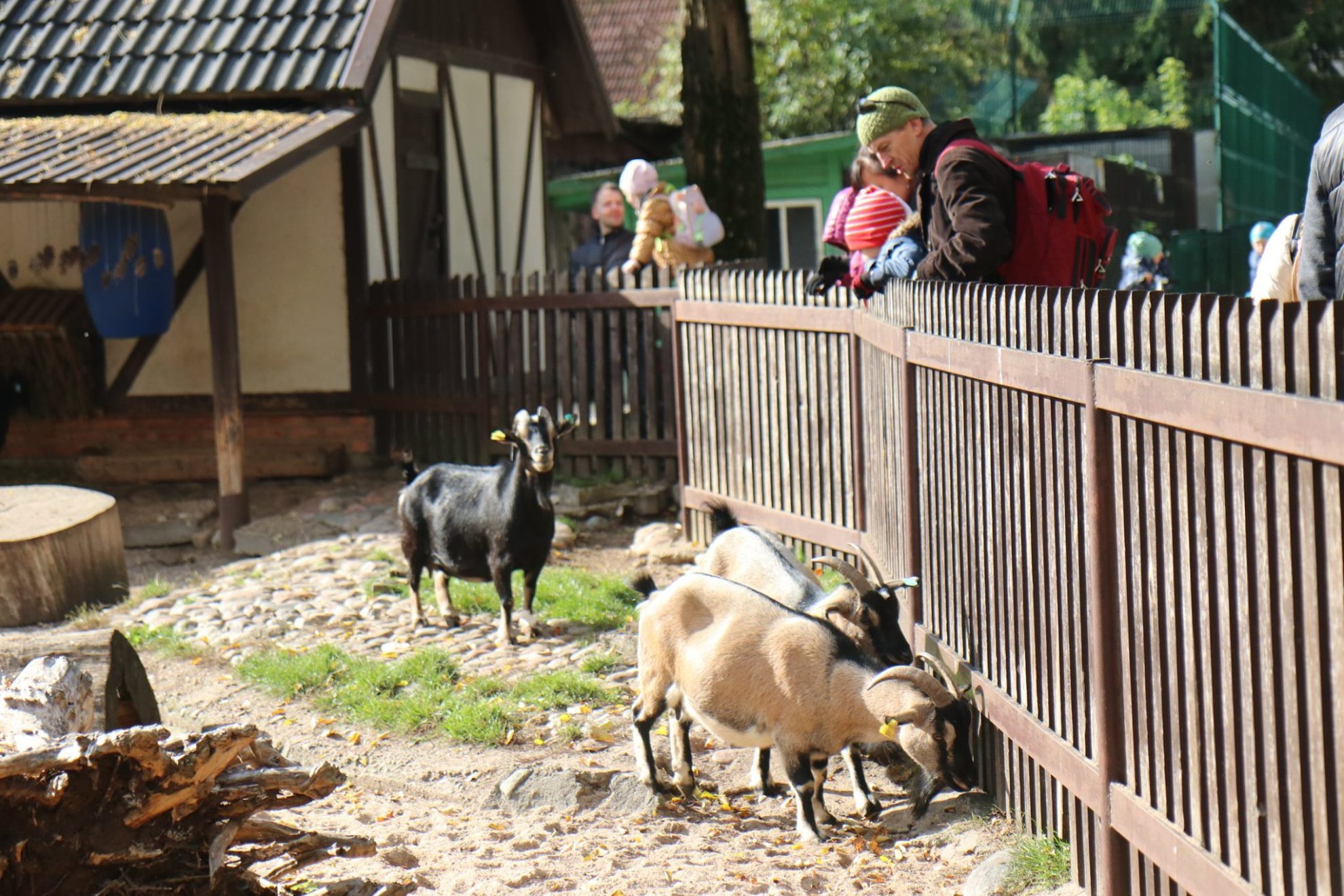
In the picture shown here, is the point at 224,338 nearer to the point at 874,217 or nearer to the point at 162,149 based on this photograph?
the point at 162,149

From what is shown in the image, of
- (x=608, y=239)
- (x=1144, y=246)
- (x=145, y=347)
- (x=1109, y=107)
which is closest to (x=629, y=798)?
(x=608, y=239)

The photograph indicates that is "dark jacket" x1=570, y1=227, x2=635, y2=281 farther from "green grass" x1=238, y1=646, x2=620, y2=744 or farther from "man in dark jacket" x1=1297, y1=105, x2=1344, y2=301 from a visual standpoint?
"man in dark jacket" x1=1297, y1=105, x2=1344, y2=301

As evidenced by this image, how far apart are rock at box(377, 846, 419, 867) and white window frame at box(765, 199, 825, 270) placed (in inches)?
684

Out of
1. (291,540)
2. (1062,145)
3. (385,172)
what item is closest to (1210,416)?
(291,540)

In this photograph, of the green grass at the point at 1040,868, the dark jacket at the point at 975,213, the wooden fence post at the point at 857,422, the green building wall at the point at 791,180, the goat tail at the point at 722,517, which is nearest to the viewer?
the green grass at the point at 1040,868

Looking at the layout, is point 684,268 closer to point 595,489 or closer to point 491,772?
point 595,489

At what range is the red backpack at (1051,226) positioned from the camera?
217 inches

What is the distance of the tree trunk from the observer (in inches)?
515

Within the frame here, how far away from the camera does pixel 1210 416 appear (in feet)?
10.5

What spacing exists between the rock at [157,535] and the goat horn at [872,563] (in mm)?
5883

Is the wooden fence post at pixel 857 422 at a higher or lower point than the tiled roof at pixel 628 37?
lower

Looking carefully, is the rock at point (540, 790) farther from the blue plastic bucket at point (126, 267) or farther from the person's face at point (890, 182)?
the blue plastic bucket at point (126, 267)

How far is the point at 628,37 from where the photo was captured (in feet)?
99.8

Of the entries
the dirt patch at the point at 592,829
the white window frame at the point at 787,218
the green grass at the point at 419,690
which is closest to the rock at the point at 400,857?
the dirt patch at the point at 592,829
